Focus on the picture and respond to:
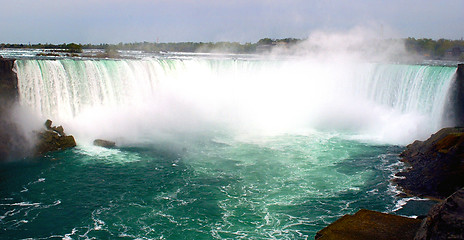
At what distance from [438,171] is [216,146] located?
8.86m

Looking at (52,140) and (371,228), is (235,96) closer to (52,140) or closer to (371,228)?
(52,140)

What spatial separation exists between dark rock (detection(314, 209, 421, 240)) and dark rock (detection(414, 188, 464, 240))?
0.67 m

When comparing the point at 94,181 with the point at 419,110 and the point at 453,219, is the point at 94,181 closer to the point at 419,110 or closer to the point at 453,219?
the point at 453,219

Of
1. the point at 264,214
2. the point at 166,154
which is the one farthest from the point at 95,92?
the point at 264,214

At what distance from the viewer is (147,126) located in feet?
69.9

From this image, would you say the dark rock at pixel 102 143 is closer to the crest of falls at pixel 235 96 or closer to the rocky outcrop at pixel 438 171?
the crest of falls at pixel 235 96

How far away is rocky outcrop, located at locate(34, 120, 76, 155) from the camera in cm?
1580

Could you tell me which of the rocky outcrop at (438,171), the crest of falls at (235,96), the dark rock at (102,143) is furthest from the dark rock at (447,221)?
the crest of falls at (235,96)

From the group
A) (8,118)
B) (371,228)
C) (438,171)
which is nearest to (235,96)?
(8,118)

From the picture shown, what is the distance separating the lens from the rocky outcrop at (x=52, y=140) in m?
15.8

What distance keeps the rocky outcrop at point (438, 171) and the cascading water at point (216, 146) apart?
642 mm

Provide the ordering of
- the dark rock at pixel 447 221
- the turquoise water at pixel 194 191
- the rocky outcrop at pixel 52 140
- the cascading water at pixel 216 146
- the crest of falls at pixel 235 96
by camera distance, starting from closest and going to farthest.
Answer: the dark rock at pixel 447 221 → the turquoise water at pixel 194 191 → the cascading water at pixel 216 146 → the rocky outcrop at pixel 52 140 → the crest of falls at pixel 235 96

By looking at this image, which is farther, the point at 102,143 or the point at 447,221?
the point at 102,143

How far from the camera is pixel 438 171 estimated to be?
1197cm
